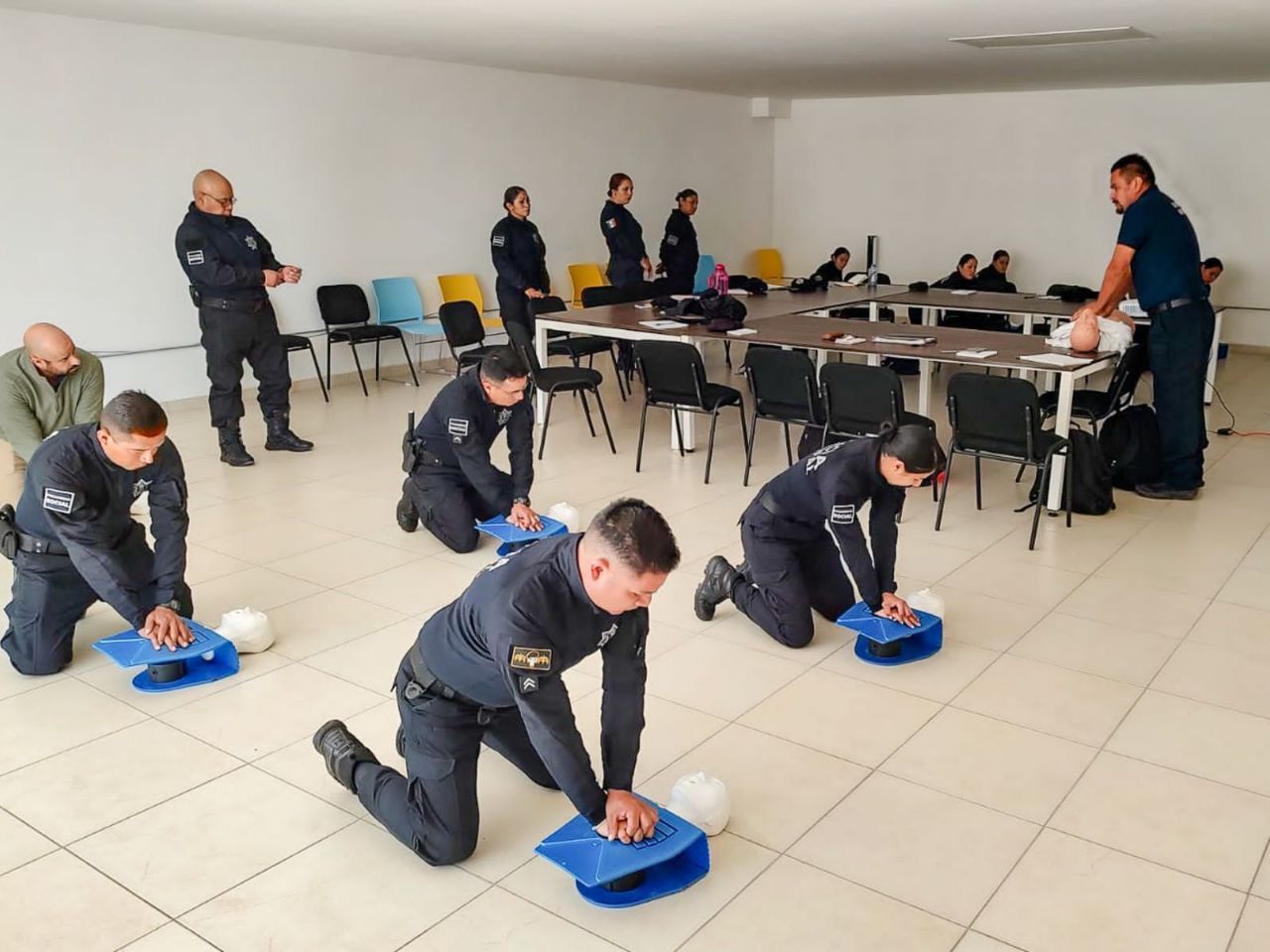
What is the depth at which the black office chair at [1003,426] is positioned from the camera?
4.69 metres

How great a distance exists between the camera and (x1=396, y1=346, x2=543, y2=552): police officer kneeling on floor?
14.7 feet

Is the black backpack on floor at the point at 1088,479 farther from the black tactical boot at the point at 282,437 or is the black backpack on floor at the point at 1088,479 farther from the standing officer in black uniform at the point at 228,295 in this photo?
the standing officer in black uniform at the point at 228,295

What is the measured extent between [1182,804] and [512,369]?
2.63 meters

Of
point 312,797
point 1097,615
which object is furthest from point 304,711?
point 1097,615

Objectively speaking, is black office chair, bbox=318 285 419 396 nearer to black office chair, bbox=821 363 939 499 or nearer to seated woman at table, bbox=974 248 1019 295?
black office chair, bbox=821 363 939 499

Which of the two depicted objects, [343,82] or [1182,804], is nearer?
[1182,804]

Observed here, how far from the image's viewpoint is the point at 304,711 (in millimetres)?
3295

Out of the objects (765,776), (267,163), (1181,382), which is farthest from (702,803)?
(267,163)

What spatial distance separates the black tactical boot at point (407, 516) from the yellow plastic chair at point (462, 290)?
4.22 metres

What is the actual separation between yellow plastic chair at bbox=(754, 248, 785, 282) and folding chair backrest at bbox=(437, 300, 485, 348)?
521 cm

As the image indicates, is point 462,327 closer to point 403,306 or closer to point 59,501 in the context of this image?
point 403,306

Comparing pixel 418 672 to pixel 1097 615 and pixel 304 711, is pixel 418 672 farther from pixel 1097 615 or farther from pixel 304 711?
pixel 1097 615

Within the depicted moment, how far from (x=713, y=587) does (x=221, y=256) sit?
12.0 feet

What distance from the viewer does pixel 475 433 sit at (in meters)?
4.50
